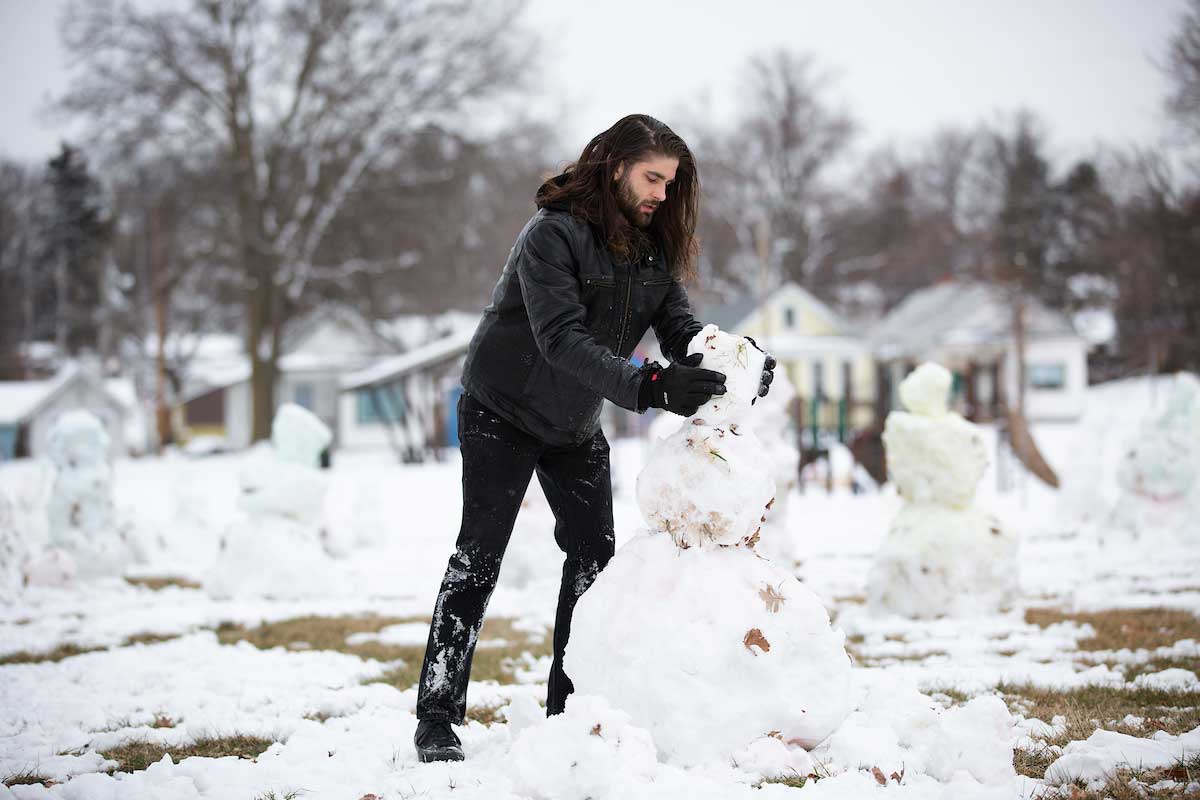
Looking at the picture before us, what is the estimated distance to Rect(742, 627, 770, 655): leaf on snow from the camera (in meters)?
2.72

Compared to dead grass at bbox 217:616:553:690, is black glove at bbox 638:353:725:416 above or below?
above

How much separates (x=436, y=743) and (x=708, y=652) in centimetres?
87

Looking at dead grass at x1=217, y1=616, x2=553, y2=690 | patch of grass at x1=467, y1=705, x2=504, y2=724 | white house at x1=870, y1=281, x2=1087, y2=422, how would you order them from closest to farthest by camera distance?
patch of grass at x1=467, y1=705, x2=504, y2=724
dead grass at x1=217, y1=616, x2=553, y2=690
white house at x1=870, y1=281, x2=1087, y2=422

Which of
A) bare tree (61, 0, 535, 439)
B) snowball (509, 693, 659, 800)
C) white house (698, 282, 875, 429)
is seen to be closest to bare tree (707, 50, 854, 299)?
white house (698, 282, 875, 429)

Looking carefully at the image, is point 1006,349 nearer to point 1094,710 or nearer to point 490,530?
point 1094,710

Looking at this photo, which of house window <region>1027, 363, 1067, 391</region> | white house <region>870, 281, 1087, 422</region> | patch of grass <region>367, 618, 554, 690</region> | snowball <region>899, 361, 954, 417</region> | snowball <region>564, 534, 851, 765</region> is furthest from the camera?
house window <region>1027, 363, 1067, 391</region>

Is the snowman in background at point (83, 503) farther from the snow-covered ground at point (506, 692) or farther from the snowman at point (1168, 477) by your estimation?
the snowman at point (1168, 477)

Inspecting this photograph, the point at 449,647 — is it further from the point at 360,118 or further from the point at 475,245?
the point at 475,245

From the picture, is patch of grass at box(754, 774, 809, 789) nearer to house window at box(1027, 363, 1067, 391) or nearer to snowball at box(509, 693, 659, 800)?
snowball at box(509, 693, 659, 800)

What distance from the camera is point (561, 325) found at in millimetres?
2832

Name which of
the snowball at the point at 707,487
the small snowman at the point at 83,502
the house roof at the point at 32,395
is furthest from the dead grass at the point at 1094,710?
the house roof at the point at 32,395

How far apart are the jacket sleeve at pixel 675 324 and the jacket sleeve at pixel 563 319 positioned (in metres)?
0.37

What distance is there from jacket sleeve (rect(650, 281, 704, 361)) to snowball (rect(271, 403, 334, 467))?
4623 mm

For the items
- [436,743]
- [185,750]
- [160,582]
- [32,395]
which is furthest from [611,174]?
[32,395]
